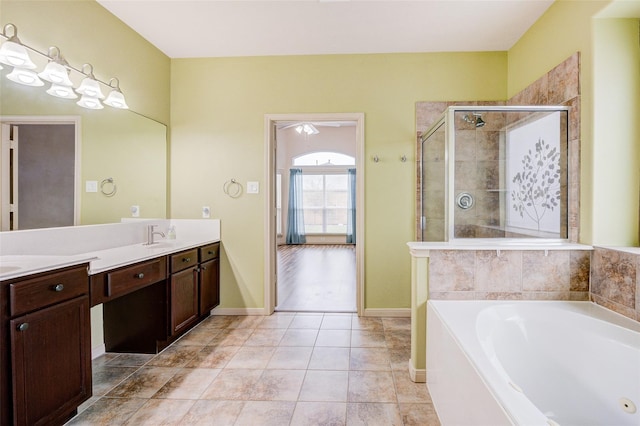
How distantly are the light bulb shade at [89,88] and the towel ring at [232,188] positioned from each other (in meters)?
1.33

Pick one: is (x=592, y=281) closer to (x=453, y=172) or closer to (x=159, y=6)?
(x=453, y=172)

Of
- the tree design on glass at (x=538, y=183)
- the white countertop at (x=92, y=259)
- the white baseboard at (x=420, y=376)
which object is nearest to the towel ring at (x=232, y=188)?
the white countertop at (x=92, y=259)

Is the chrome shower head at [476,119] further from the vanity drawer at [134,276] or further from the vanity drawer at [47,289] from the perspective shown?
the vanity drawer at [47,289]

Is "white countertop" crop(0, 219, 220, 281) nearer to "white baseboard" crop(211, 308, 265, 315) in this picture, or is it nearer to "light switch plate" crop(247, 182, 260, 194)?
"light switch plate" crop(247, 182, 260, 194)

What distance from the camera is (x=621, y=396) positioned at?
1.39 metres

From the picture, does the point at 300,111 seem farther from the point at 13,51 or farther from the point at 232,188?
the point at 13,51

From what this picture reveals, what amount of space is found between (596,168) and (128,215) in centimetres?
346

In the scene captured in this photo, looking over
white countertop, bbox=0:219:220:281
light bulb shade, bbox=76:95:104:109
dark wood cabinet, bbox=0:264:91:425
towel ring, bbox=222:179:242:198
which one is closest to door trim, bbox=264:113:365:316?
towel ring, bbox=222:179:242:198

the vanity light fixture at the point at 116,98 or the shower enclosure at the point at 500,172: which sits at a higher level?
the vanity light fixture at the point at 116,98

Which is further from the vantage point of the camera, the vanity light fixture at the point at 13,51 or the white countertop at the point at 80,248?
the vanity light fixture at the point at 13,51

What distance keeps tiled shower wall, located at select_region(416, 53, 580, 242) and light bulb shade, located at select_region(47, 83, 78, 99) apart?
8.85 feet

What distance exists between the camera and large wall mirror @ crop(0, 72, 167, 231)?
5.90ft

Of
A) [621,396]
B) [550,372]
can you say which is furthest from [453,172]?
[621,396]

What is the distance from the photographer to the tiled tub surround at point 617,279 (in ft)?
5.45
